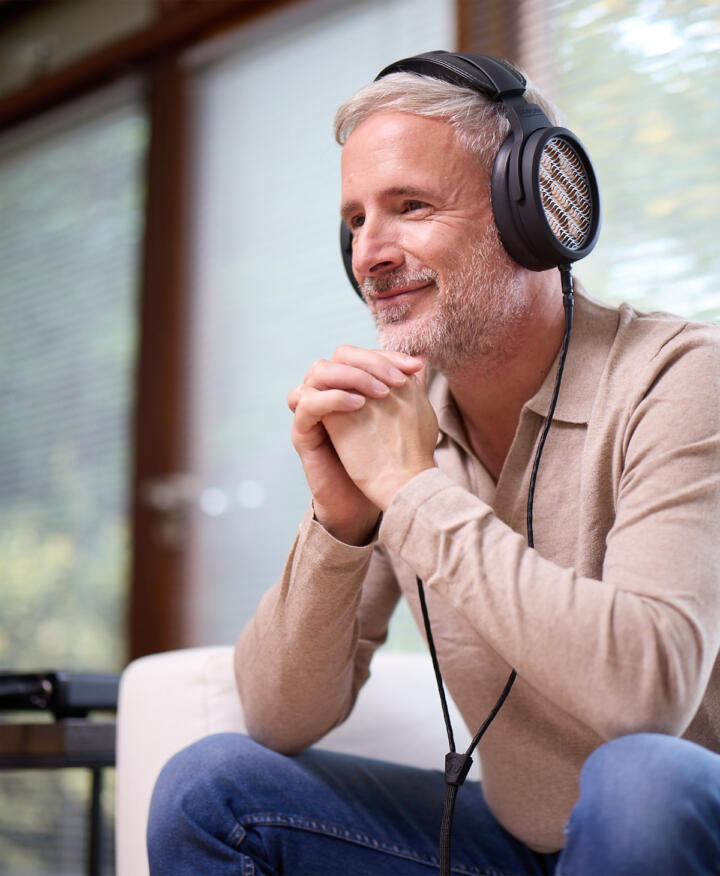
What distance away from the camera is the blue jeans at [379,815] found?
67cm

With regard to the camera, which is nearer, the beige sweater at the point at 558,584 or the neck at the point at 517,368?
the beige sweater at the point at 558,584

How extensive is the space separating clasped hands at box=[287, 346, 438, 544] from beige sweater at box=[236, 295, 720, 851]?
1.6 inches

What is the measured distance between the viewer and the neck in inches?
44.0

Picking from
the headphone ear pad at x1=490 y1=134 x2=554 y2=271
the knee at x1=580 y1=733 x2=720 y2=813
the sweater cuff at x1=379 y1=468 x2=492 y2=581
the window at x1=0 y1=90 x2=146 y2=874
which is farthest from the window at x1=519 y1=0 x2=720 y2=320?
the window at x1=0 y1=90 x2=146 y2=874

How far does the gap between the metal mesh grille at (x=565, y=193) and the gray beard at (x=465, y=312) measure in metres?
0.08

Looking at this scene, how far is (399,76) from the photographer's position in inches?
44.1

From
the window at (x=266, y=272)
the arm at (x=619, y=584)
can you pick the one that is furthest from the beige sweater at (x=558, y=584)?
the window at (x=266, y=272)

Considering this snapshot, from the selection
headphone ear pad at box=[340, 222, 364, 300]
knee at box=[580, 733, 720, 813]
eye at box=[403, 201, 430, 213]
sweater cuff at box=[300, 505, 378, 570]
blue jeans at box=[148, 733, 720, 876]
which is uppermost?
eye at box=[403, 201, 430, 213]

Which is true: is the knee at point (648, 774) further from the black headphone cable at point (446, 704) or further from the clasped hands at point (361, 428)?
the clasped hands at point (361, 428)

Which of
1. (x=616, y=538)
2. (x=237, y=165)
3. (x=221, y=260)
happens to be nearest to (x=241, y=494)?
(x=221, y=260)

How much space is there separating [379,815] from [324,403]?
47 cm

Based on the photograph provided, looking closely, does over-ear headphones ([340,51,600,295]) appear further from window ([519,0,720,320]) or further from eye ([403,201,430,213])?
window ([519,0,720,320])

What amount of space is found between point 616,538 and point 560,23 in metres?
1.55

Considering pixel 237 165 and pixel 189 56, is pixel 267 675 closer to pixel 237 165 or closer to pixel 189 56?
pixel 237 165
